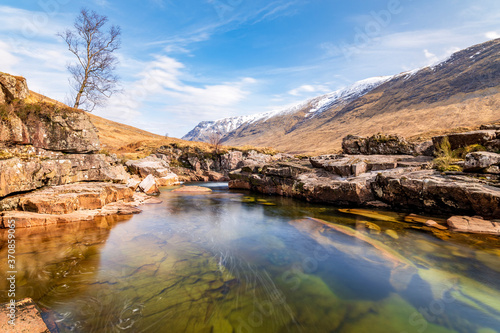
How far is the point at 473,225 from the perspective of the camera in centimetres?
923

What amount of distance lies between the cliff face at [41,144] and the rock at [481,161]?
72.8 feet

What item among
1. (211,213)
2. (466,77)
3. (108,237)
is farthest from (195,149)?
(466,77)

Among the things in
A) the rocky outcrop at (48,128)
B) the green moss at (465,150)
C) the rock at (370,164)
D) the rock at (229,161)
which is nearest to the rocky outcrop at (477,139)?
the green moss at (465,150)

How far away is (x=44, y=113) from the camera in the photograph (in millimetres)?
11617

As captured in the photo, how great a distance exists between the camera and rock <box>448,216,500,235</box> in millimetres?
8891

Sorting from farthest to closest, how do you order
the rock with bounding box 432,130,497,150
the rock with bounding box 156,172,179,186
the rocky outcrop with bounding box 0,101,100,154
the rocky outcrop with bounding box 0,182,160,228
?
1. the rock with bounding box 156,172,179,186
2. the rock with bounding box 432,130,497,150
3. the rocky outcrop with bounding box 0,101,100,154
4. the rocky outcrop with bounding box 0,182,160,228

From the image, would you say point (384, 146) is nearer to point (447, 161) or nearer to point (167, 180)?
point (447, 161)

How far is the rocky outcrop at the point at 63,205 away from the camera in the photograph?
9.17m

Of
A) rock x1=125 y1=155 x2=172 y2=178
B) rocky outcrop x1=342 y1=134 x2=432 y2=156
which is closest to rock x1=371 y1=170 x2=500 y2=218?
rocky outcrop x1=342 y1=134 x2=432 y2=156

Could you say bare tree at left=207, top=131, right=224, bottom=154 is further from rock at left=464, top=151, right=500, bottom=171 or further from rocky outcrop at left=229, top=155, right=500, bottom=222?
Result: rock at left=464, top=151, right=500, bottom=171

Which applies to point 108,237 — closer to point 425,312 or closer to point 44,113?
point 44,113

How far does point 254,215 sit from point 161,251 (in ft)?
23.9

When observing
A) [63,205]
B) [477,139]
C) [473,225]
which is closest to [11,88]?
[63,205]

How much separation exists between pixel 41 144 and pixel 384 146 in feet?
86.8
